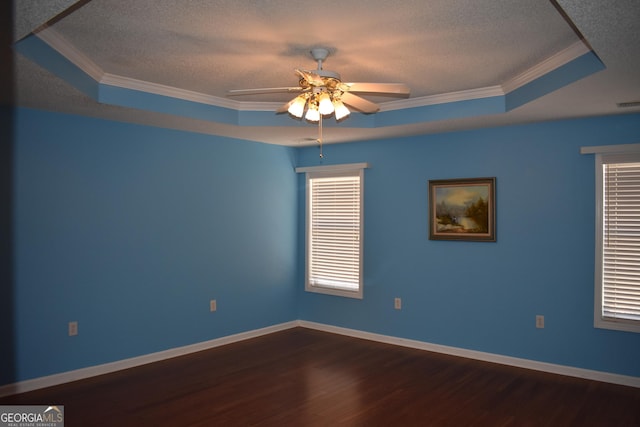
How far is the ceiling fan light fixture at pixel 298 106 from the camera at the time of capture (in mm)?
3284

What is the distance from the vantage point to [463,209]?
16.4 ft

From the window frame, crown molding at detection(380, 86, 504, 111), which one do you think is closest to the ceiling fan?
crown molding at detection(380, 86, 504, 111)

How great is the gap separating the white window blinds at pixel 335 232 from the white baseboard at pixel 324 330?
58 cm

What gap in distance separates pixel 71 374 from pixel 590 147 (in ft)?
16.1

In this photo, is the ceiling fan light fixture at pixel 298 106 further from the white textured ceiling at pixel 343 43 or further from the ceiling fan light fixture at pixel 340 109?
the white textured ceiling at pixel 343 43

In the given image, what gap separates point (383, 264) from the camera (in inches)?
220

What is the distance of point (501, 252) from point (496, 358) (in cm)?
104

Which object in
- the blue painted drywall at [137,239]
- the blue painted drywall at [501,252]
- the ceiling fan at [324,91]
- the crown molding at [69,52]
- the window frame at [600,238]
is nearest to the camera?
the crown molding at [69,52]

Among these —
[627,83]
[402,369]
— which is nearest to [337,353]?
[402,369]

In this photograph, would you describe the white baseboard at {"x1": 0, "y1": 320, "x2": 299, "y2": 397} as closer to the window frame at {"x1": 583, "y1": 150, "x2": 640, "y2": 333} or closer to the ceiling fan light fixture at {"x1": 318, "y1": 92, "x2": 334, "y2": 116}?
the ceiling fan light fixture at {"x1": 318, "y1": 92, "x2": 334, "y2": 116}

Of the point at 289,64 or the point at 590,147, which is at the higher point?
the point at 289,64

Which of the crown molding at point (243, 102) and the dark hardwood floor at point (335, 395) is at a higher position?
the crown molding at point (243, 102)

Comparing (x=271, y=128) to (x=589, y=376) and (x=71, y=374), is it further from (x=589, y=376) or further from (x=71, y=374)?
(x=589, y=376)

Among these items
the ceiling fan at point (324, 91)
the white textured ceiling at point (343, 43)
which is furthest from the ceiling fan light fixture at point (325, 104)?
the white textured ceiling at point (343, 43)
